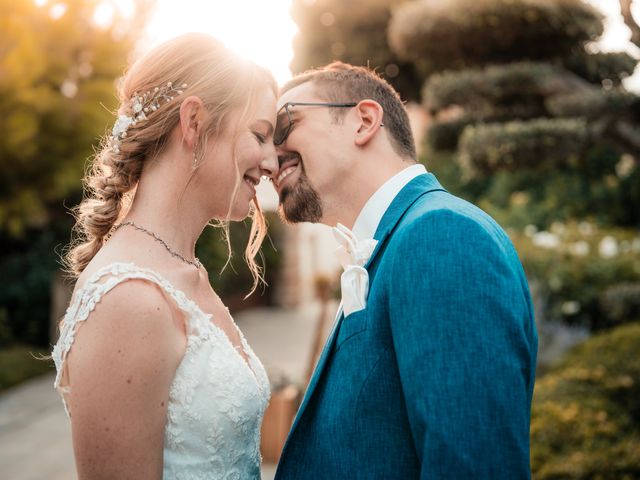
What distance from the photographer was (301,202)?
→ 2268 millimetres

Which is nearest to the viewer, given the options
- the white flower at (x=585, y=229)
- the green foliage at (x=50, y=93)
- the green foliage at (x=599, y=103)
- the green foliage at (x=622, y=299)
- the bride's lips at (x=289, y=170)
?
the bride's lips at (x=289, y=170)

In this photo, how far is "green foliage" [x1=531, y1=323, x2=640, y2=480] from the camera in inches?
167

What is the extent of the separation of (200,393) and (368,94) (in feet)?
3.72

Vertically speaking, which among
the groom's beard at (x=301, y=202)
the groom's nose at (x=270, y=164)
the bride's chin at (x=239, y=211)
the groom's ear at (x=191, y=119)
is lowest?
the groom's beard at (x=301, y=202)

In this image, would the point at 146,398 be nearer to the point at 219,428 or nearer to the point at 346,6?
the point at 219,428

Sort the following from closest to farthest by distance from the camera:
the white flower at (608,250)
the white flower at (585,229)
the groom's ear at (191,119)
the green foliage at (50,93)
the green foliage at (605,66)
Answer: the groom's ear at (191,119) < the green foliage at (605,66) < the green foliage at (50,93) < the white flower at (608,250) < the white flower at (585,229)

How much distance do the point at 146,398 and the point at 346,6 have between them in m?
14.2

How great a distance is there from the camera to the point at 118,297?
1693 millimetres

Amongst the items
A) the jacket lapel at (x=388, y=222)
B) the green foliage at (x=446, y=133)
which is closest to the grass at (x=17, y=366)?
the green foliage at (x=446, y=133)

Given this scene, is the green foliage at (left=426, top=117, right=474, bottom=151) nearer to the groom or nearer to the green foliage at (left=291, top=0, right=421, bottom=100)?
the groom

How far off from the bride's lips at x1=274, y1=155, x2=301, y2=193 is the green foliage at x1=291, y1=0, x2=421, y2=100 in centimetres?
1269

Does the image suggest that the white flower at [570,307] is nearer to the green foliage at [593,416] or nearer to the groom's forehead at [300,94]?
the green foliage at [593,416]

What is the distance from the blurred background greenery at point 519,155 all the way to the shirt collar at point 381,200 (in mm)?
617

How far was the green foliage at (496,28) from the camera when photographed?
6.77m
